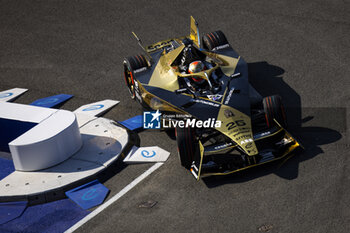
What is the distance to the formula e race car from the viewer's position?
9969 mm

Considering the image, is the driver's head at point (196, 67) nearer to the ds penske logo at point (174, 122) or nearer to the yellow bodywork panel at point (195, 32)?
the ds penske logo at point (174, 122)

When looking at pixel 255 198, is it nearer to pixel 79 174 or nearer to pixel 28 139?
pixel 79 174

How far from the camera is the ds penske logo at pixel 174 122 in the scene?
10.4 metres

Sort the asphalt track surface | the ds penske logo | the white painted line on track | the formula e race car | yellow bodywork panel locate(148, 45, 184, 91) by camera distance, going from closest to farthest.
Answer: the asphalt track surface, the white painted line on track, the formula e race car, the ds penske logo, yellow bodywork panel locate(148, 45, 184, 91)

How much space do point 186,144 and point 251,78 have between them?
4.95m

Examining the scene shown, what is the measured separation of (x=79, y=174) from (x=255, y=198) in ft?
13.0

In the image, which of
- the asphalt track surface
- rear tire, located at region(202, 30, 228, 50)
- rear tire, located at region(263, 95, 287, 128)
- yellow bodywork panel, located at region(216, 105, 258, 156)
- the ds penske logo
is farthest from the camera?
rear tire, located at region(202, 30, 228, 50)

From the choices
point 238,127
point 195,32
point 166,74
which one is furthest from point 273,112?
point 195,32

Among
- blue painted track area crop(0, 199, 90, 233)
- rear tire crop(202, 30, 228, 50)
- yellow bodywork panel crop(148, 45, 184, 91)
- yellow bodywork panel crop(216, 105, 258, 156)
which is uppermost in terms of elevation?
rear tire crop(202, 30, 228, 50)

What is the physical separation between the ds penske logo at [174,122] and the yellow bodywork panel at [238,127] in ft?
0.66

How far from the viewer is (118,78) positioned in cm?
1493

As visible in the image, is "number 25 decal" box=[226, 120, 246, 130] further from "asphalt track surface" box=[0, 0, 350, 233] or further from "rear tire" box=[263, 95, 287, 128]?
"asphalt track surface" box=[0, 0, 350, 233]

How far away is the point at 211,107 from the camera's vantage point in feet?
35.7

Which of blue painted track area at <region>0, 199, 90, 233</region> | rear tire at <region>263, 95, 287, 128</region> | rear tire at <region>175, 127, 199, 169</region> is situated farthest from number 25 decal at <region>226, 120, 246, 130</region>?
blue painted track area at <region>0, 199, 90, 233</region>
